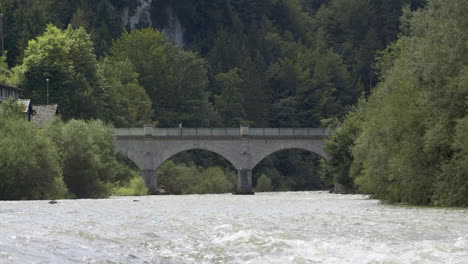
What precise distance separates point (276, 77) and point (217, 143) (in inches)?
1823

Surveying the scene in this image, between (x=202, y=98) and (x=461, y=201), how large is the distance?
84.0 m

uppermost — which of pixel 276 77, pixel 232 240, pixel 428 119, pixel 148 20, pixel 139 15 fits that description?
pixel 139 15

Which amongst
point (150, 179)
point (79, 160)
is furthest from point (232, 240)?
point (150, 179)

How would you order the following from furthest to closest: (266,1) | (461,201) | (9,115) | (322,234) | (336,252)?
(266,1), (9,115), (461,201), (322,234), (336,252)

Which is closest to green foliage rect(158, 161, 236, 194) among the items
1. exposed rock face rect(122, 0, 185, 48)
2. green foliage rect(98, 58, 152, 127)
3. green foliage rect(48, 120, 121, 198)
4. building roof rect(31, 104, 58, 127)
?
green foliage rect(98, 58, 152, 127)

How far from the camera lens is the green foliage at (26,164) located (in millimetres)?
55000

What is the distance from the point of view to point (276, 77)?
139625 mm

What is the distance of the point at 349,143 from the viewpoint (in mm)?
75188

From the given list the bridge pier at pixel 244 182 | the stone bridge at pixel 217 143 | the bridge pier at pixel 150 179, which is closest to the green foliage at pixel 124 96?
the stone bridge at pixel 217 143

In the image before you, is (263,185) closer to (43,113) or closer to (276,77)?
(276,77)

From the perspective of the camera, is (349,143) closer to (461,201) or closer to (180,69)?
(461,201)

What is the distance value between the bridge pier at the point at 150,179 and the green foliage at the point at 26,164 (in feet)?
94.8

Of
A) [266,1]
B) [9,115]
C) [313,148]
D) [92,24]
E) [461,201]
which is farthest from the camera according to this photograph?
[266,1]

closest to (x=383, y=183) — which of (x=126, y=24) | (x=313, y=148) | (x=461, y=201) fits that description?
(x=461, y=201)
